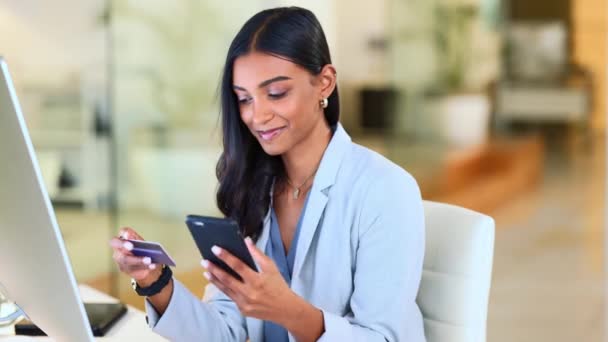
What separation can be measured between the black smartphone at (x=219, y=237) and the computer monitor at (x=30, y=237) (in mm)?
171

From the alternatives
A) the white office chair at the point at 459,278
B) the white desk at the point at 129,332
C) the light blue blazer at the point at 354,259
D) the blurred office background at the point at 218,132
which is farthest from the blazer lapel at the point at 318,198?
the blurred office background at the point at 218,132

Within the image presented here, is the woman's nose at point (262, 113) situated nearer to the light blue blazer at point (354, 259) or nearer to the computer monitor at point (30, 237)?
the light blue blazer at point (354, 259)

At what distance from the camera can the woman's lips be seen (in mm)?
1559

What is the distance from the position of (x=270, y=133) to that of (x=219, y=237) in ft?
1.30

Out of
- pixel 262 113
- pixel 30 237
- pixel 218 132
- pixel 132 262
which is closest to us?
pixel 30 237

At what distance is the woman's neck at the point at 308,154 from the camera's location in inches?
65.1

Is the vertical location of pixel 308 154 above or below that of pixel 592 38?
above

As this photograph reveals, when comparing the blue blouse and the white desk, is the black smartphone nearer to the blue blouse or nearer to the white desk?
the blue blouse

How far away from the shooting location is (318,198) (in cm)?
158

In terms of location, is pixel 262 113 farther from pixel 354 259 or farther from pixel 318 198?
pixel 354 259

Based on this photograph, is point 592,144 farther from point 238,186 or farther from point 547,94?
point 238,186

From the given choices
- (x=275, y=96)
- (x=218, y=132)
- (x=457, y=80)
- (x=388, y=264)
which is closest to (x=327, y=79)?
(x=275, y=96)

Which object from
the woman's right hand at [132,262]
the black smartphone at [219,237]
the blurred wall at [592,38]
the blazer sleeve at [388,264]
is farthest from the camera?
the blurred wall at [592,38]

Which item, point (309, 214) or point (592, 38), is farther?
point (592, 38)
